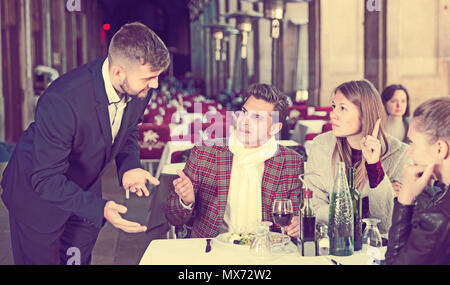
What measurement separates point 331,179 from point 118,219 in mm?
911

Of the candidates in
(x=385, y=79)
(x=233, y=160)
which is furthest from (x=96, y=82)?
(x=385, y=79)

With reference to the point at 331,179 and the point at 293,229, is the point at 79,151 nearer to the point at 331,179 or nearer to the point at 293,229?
the point at 293,229

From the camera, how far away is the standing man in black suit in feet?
6.48

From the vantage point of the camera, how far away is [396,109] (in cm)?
422

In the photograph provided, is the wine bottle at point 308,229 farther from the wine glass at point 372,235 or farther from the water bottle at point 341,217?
the wine glass at point 372,235

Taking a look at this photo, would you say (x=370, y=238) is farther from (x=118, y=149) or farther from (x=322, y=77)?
(x=322, y=77)

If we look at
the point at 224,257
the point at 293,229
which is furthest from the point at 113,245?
the point at 224,257

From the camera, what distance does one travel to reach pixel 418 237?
1.55 m

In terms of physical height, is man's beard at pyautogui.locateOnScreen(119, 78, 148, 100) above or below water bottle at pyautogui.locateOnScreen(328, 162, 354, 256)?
above

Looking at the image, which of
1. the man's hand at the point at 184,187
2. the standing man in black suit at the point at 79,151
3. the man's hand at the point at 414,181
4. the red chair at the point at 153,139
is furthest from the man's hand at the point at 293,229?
the red chair at the point at 153,139

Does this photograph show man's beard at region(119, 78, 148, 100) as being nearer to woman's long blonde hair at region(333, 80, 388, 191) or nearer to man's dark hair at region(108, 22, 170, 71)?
man's dark hair at region(108, 22, 170, 71)

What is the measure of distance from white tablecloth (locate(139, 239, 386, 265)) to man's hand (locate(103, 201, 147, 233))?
90 mm

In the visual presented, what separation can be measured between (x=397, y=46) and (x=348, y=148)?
3995 mm

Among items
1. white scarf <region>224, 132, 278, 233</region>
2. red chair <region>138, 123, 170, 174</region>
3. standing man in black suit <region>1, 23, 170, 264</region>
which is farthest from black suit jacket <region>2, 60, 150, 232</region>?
red chair <region>138, 123, 170, 174</region>
